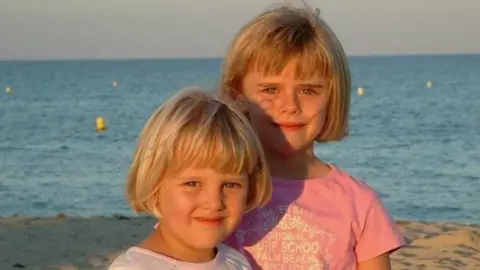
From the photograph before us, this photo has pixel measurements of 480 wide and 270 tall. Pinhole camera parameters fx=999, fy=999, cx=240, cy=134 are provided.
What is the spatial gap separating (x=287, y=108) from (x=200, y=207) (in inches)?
18.8

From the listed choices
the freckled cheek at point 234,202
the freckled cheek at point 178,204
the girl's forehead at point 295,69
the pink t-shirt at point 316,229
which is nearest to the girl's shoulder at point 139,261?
the freckled cheek at point 178,204

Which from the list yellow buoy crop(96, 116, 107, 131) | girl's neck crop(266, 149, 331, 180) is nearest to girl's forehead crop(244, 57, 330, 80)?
girl's neck crop(266, 149, 331, 180)

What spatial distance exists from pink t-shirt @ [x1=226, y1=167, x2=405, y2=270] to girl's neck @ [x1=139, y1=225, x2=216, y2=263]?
0.82ft

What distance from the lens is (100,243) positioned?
33.0 ft

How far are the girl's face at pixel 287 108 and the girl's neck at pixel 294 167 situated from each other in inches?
1.5

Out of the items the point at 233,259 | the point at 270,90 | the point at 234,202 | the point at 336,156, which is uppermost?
the point at 270,90

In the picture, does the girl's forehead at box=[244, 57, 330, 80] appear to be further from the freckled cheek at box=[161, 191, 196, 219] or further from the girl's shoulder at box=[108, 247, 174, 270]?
the girl's shoulder at box=[108, 247, 174, 270]

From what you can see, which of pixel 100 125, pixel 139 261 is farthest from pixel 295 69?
pixel 100 125

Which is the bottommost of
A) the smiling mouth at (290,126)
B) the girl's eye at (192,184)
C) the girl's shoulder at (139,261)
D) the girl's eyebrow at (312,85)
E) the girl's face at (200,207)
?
the girl's shoulder at (139,261)

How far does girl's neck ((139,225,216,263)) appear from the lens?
2.74 metres

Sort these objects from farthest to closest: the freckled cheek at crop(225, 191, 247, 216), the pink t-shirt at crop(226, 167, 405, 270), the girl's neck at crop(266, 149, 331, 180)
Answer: the girl's neck at crop(266, 149, 331, 180)
the pink t-shirt at crop(226, 167, 405, 270)
the freckled cheek at crop(225, 191, 247, 216)

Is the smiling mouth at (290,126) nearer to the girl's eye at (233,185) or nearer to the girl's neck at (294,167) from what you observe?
the girl's neck at (294,167)

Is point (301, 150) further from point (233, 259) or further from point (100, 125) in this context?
point (100, 125)

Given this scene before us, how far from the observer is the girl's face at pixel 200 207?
106 inches
